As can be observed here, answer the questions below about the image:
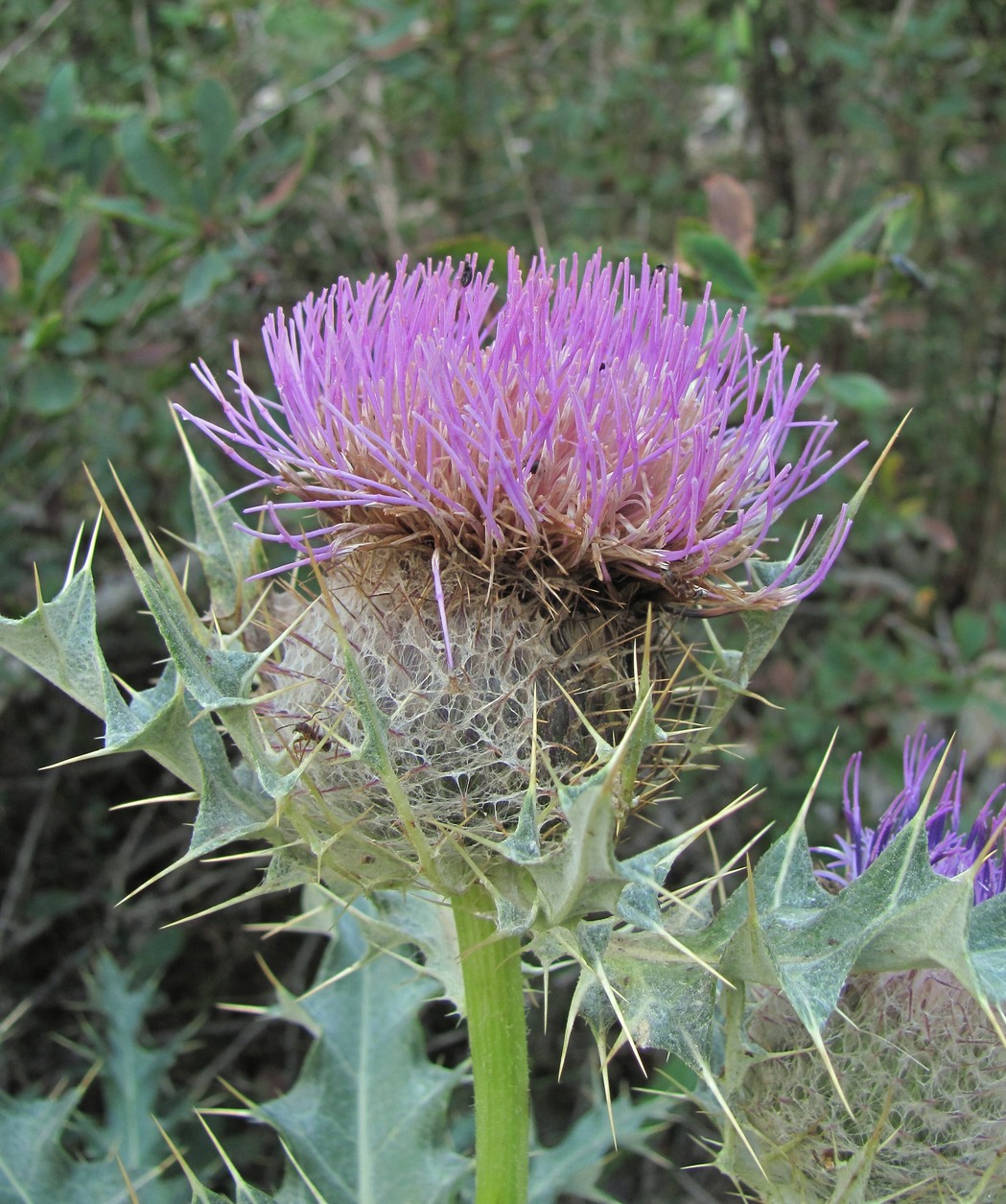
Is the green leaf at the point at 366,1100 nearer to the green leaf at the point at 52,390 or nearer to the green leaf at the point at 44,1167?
the green leaf at the point at 44,1167

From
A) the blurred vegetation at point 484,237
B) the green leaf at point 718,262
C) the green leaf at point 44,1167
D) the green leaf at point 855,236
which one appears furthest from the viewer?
the blurred vegetation at point 484,237

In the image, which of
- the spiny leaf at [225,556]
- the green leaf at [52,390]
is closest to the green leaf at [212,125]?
the green leaf at [52,390]

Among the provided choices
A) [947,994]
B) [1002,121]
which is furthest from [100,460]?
[1002,121]

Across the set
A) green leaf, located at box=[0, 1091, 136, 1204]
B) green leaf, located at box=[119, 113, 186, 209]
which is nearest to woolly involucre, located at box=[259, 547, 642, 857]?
green leaf, located at box=[0, 1091, 136, 1204]

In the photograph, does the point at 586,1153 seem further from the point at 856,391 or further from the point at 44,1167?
the point at 856,391

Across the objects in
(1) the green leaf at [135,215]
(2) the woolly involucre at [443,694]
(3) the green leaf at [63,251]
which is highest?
(1) the green leaf at [135,215]

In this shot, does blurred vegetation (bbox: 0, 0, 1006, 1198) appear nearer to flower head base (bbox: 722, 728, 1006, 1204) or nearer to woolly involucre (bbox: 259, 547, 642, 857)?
woolly involucre (bbox: 259, 547, 642, 857)
